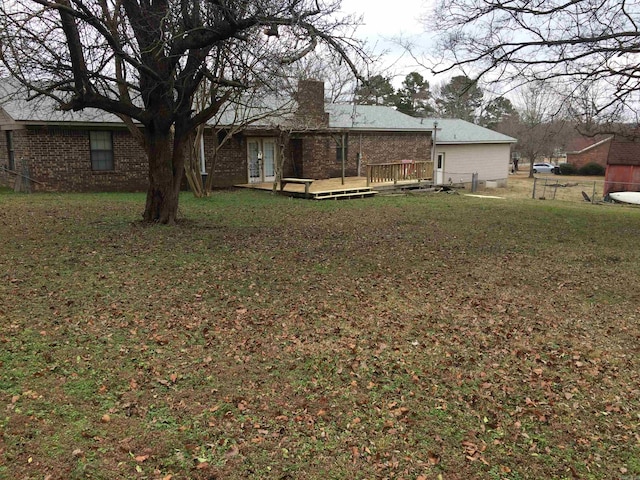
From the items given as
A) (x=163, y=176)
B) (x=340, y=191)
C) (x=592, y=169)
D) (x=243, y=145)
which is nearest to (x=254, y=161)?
(x=243, y=145)

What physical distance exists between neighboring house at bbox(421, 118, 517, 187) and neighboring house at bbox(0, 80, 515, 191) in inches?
3.3

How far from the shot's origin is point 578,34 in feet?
33.1

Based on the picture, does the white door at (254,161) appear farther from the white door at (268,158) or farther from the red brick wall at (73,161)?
the red brick wall at (73,161)

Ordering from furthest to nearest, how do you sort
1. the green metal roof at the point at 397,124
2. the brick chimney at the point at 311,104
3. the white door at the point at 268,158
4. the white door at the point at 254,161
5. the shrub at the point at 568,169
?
the shrub at the point at 568,169 < the green metal roof at the point at 397,124 < the white door at the point at 268,158 < the white door at the point at 254,161 < the brick chimney at the point at 311,104

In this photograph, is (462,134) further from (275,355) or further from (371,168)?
(275,355)

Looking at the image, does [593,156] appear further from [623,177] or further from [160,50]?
[160,50]

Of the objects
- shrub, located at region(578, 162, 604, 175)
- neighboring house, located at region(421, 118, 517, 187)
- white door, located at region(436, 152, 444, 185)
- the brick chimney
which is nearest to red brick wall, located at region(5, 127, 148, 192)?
the brick chimney

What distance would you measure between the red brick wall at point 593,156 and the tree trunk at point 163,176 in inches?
1907

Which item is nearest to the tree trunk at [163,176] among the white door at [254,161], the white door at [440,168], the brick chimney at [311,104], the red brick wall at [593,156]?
the brick chimney at [311,104]

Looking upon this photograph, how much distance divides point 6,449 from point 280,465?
1.74 m

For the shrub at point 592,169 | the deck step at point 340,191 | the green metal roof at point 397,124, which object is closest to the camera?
the deck step at point 340,191

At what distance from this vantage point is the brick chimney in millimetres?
17094

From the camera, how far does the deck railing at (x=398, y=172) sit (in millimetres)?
20703

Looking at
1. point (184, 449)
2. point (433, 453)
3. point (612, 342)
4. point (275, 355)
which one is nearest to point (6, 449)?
point (184, 449)
